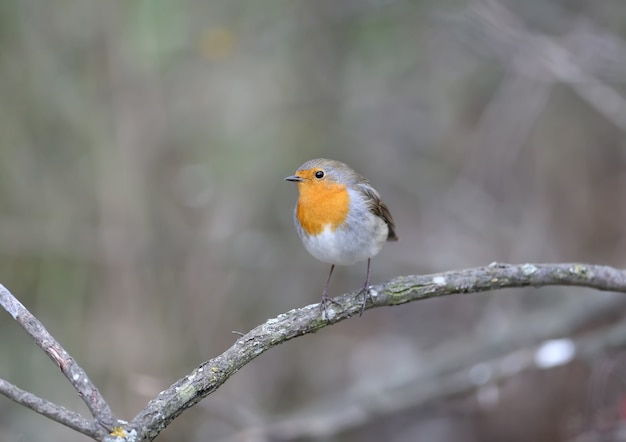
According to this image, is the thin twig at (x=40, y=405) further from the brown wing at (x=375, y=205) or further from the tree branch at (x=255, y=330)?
the brown wing at (x=375, y=205)

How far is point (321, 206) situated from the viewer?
3641 mm

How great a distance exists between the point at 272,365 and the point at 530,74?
3464 mm

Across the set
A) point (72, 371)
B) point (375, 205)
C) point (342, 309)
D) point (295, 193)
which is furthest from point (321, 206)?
point (295, 193)

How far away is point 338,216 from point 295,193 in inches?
130

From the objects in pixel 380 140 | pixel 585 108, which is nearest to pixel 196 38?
pixel 380 140

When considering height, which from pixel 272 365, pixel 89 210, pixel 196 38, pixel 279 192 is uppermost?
pixel 196 38

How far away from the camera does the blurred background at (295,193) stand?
545 centimetres

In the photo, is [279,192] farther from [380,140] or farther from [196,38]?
[196,38]

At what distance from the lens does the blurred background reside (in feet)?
17.9

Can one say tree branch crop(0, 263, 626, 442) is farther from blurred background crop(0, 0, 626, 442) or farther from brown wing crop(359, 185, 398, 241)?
blurred background crop(0, 0, 626, 442)

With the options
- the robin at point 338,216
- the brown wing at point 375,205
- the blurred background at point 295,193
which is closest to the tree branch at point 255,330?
the robin at point 338,216

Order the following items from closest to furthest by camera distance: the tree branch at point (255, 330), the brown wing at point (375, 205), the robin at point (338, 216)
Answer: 1. the tree branch at point (255, 330)
2. the robin at point (338, 216)
3. the brown wing at point (375, 205)

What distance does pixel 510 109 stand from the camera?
6.40 m

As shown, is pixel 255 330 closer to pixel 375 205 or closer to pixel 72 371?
pixel 72 371
